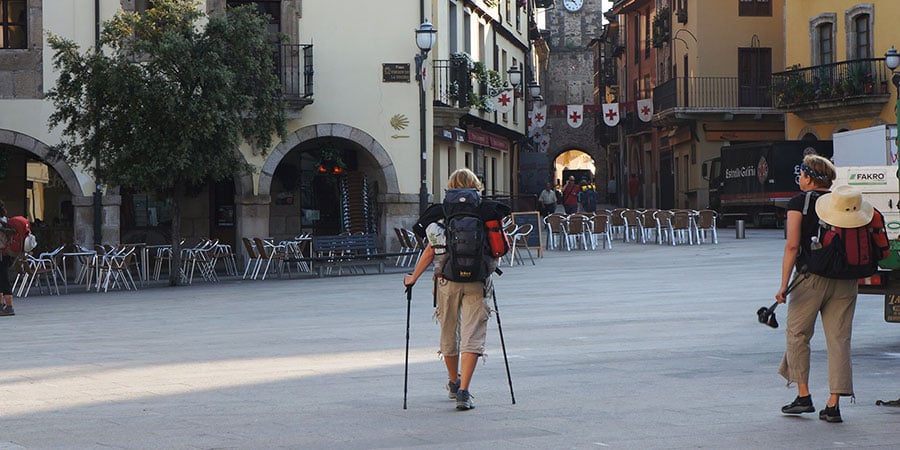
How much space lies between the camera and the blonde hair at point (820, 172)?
28.0 feet

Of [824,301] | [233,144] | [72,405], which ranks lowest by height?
[72,405]

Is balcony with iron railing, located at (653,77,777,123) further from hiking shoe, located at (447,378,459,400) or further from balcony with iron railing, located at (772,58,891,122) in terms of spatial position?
hiking shoe, located at (447,378,459,400)

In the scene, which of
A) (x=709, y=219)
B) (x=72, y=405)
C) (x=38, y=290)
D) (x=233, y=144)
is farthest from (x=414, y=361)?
(x=709, y=219)

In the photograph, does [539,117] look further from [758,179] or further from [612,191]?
[612,191]

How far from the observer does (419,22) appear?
28.6 metres

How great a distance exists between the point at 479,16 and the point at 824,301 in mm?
29719

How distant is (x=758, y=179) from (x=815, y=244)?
33.4 m

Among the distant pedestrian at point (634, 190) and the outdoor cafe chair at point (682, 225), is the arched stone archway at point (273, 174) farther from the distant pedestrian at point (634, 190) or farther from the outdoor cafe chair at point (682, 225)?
the distant pedestrian at point (634, 190)

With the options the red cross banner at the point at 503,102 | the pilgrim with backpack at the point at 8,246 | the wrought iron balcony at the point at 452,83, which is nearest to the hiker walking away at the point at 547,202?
the red cross banner at the point at 503,102

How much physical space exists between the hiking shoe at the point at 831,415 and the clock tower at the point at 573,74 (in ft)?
240

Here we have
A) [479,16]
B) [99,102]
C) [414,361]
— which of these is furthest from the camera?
[479,16]

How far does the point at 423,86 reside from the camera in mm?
27906

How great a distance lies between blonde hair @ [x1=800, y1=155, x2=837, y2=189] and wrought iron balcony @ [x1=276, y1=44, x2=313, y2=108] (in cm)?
1923

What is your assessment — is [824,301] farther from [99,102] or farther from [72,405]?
[99,102]
